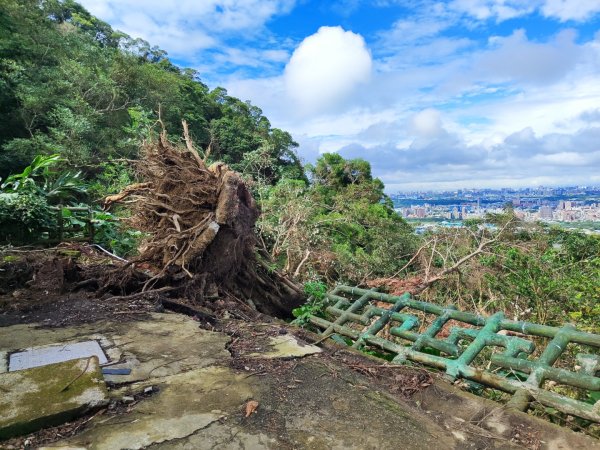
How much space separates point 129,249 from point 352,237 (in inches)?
385

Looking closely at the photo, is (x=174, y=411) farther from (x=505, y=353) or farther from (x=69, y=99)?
(x=69, y=99)

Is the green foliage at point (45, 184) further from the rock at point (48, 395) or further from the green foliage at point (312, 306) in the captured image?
the rock at point (48, 395)

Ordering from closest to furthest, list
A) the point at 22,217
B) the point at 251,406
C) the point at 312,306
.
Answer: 1. the point at 251,406
2. the point at 312,306
3. the point at 22,217

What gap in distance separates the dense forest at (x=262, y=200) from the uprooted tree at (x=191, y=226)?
Answer: 0.61 metres

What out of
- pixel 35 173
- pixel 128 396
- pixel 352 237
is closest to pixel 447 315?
pixel 128 396

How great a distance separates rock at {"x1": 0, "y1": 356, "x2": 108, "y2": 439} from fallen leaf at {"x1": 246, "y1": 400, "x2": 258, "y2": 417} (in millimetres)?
808

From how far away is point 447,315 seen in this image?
11.9ft

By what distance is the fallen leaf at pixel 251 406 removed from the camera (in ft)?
7.82

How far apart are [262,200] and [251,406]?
8.61 meters

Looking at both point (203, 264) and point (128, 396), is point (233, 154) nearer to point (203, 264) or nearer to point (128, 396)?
point (203, 264)

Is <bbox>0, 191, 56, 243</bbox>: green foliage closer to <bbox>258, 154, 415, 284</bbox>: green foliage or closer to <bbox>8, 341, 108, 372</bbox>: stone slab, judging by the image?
<bbox>258, 154, 415, 284</bbox>: green foliage

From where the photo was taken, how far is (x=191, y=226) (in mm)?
5094

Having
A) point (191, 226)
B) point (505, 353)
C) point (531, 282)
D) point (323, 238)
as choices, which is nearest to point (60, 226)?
point (191, 226)

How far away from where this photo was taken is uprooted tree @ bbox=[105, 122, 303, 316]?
488 cm
